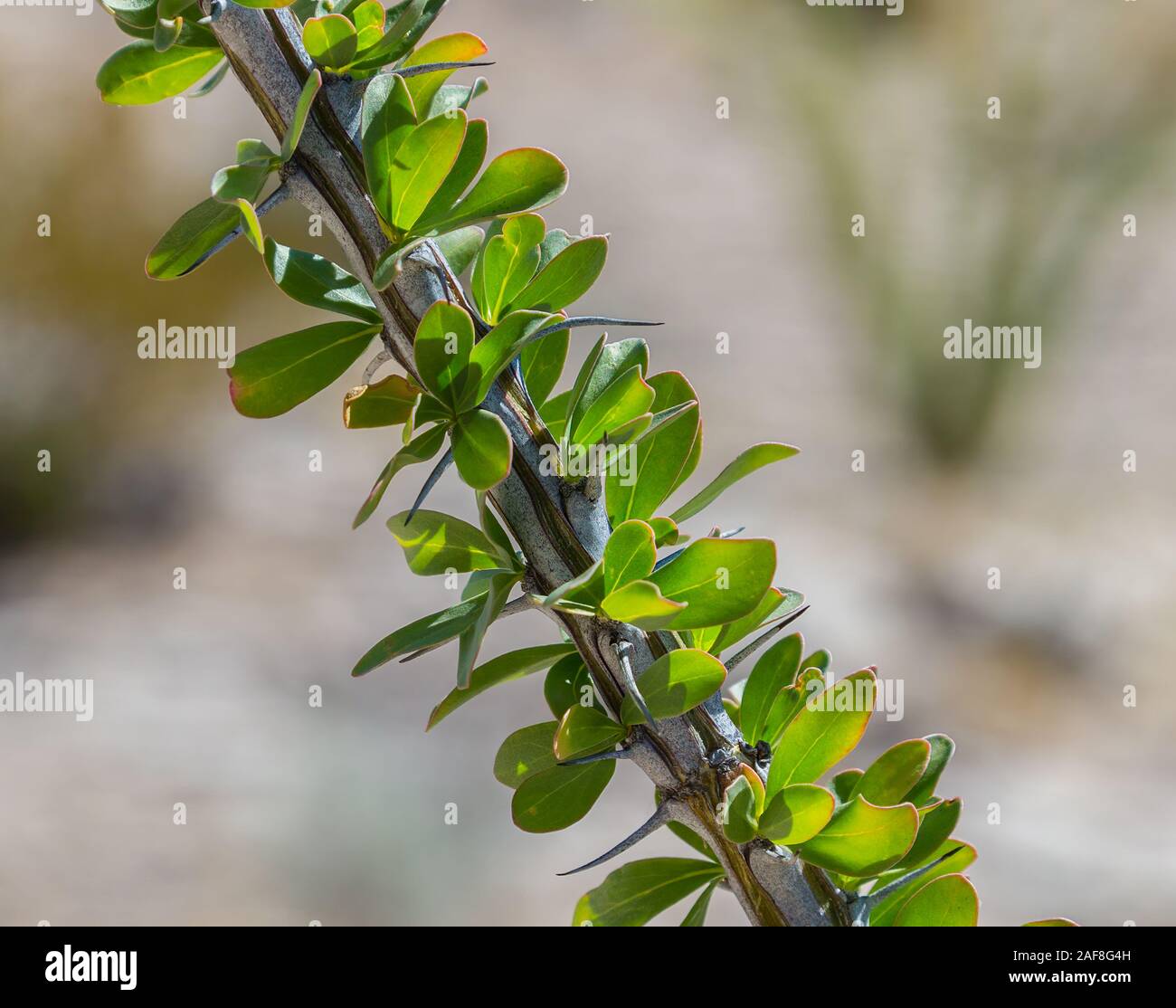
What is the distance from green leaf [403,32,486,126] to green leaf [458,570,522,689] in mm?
107

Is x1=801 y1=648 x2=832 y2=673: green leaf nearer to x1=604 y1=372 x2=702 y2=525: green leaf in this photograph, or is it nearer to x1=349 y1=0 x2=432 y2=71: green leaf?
x1=604 y1=372 x2=702 y2=525: green leaf

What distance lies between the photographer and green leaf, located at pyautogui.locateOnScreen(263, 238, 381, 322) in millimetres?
217

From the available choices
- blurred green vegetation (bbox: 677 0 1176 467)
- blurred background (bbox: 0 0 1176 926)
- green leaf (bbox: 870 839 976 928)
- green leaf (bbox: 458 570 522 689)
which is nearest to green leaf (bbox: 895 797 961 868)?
green leaf (bbox: 870 839 976 928)

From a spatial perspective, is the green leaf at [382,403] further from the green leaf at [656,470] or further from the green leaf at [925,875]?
the green leaf at [925,875]

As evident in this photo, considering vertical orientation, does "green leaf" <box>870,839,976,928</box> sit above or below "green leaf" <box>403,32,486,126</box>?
below

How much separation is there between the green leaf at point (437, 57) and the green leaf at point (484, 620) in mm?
107

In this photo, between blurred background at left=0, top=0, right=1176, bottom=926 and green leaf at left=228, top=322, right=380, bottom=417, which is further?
blurred background at left=0, top=0, right=1176, bottom=926

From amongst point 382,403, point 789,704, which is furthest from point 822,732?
point 382,403

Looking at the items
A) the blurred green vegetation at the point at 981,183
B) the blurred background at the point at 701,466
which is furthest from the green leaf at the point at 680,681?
the blurred green vegetation at the point at 981,183

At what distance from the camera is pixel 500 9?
2.05 m

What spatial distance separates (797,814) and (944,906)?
0.05 meters

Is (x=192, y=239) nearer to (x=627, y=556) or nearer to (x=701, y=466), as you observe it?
(x=627, y=556)

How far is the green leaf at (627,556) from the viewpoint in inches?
8.2

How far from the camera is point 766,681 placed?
252 millimetres
